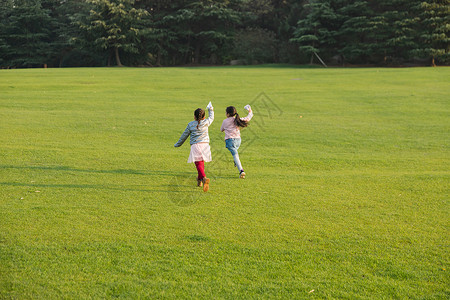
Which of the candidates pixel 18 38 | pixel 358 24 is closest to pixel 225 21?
pixel 358 24

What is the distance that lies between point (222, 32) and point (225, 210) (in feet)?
154

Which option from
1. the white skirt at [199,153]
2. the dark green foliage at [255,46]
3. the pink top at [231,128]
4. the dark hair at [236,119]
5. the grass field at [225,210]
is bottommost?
the grass field at [225,210]

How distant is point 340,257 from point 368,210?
6.95 ft

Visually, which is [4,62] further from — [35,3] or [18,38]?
[35,3]

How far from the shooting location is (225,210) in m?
7.09

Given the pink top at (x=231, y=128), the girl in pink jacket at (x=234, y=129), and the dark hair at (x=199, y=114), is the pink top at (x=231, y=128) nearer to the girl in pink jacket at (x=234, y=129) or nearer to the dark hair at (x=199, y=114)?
the girl in pink jacket at (x=234, y=129)

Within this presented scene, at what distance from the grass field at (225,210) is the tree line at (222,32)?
2937 centimetres

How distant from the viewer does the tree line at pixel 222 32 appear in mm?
42250

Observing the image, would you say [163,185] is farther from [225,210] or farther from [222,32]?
[222,32]

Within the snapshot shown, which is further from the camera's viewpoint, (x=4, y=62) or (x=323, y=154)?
(x=4, y=62)

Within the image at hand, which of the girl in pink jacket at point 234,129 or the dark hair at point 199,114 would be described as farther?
the girl in pink jacket at point 234,129

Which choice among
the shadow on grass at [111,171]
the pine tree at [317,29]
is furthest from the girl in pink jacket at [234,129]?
the pine tree at [317,29]

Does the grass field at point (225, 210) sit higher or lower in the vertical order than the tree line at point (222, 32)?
lower

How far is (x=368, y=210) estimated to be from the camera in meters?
7.27
